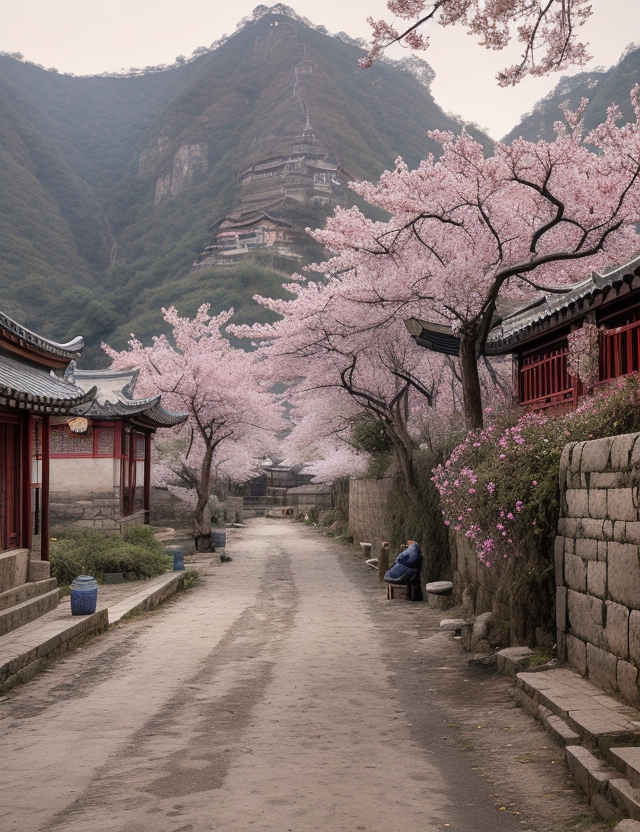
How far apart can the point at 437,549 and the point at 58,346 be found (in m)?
8.80

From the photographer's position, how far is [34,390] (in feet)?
44.5

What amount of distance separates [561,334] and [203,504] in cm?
1824

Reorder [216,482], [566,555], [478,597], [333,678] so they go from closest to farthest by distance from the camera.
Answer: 1. [566,555]
2. [333,678]
3. [478,597]
4. [216,482]

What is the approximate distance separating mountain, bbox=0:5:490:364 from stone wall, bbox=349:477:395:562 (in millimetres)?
37617

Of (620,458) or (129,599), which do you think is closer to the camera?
(620,458)

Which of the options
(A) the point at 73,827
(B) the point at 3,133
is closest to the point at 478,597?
(A) the point at 73,827

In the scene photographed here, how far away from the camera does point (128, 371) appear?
87.4 ft

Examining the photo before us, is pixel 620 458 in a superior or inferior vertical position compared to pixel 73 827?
superior

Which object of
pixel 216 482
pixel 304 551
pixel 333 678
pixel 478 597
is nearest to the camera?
pixel 333 678

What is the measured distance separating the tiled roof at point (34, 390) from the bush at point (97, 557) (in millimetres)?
4519

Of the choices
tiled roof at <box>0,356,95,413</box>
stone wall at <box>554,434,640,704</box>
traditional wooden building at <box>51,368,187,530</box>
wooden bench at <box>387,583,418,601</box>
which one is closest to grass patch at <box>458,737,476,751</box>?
stone wall at <box>554,434,640,704</box>

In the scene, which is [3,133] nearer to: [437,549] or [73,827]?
[437,549]

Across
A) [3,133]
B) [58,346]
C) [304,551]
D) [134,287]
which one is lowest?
[304,551]

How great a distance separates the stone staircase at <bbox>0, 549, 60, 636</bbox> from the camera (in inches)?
502
